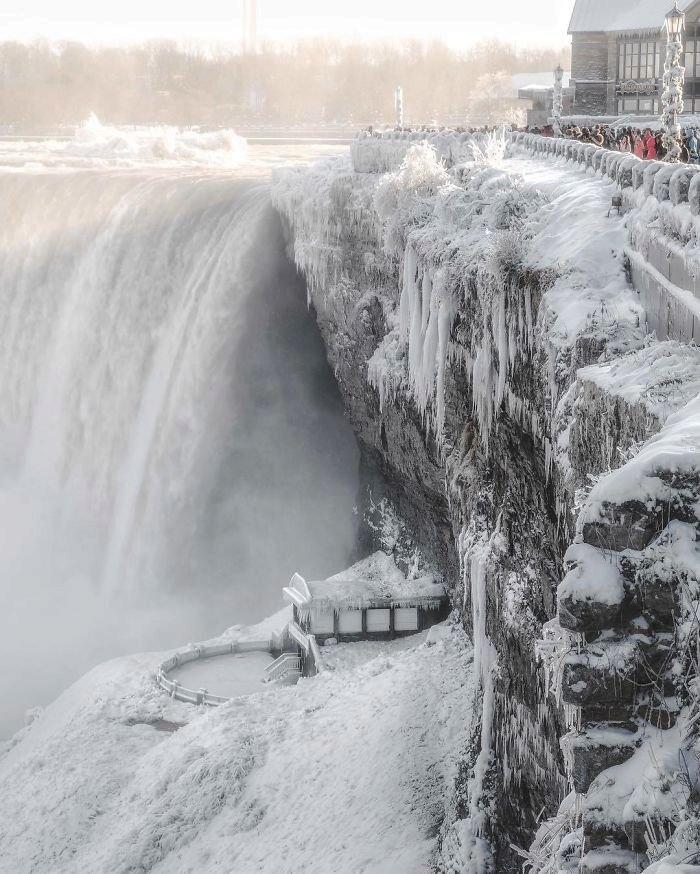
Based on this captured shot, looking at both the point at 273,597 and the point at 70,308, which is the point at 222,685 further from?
the point at 70,308

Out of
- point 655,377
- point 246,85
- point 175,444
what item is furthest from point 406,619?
point 246,85

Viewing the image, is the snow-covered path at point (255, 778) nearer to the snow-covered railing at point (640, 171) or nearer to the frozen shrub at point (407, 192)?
the frozen shrub at point (407, 192)

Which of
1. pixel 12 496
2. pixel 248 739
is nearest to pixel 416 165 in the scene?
pixel 248 739

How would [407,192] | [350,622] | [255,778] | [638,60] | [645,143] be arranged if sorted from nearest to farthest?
1. [255,778]
2. [645,143]
3. [407,192]
4. [350,622]
5. [638,60]

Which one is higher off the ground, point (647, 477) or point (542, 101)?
point (542, 101)

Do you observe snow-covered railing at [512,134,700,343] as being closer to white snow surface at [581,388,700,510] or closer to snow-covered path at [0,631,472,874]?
white snow surface at [581,388,700,510]

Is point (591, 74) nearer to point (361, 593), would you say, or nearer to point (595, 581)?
point (361, 593)

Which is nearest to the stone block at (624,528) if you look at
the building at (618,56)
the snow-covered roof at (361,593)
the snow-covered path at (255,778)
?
the snow-covered path at (255,778)
